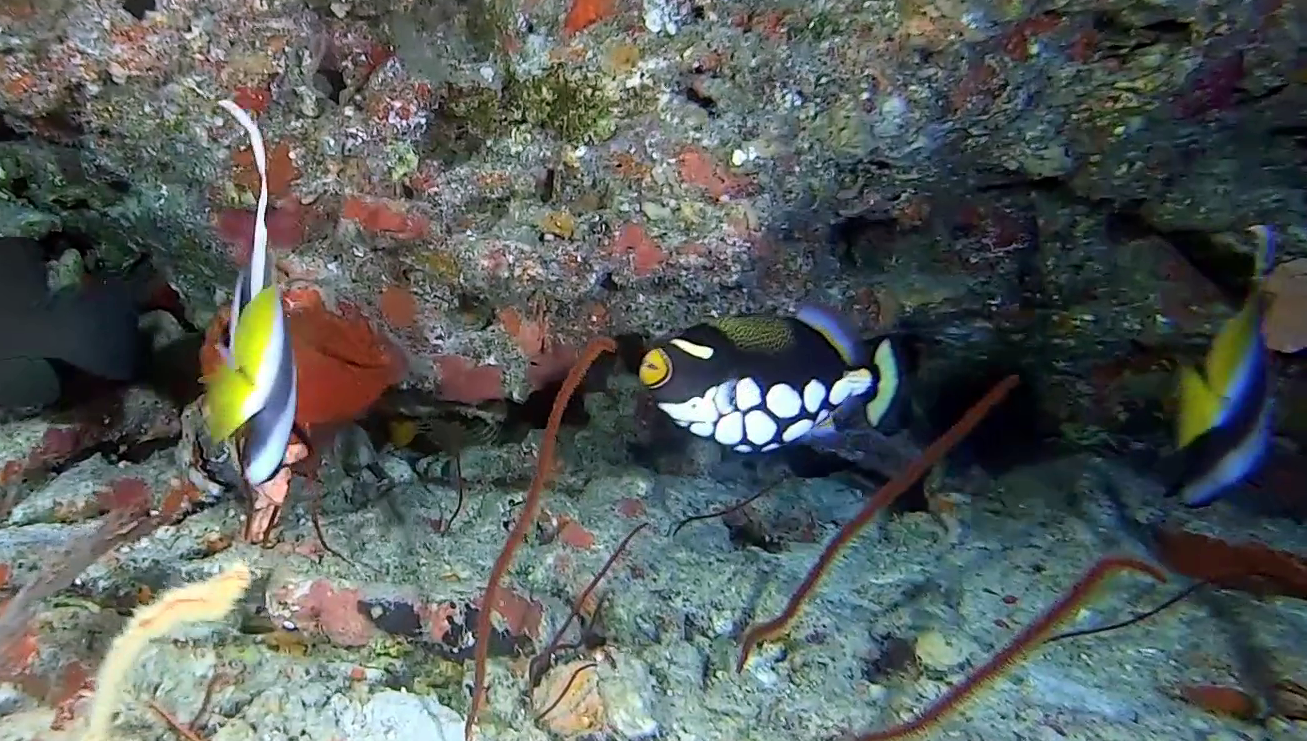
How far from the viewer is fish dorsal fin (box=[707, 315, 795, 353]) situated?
2.87 meters

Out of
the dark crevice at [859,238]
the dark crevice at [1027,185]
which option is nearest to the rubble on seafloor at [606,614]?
the dark crevice at [859,238]

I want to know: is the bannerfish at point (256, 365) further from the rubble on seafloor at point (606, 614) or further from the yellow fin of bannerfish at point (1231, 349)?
the yellow fin of bannerfish at point (1231, 349)

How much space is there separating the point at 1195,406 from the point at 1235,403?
9 centimetres

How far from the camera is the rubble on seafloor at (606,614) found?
6.38ft

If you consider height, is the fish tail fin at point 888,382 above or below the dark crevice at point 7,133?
below

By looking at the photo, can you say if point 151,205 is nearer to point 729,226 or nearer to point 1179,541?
point 729,226

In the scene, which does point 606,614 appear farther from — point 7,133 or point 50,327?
point 7,133

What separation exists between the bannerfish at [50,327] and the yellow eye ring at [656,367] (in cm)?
183

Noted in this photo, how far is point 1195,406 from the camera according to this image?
230 centimetres

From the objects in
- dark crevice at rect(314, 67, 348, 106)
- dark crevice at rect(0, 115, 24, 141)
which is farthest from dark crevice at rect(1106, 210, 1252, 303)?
dark crevice at rect(0, 115, 24, 141)

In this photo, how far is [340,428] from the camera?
3.17m

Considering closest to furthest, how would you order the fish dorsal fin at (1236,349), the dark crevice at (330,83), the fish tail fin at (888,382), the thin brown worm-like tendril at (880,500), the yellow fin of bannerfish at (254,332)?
the yellow fin of bannerfish at (254,332) < the thin brown worm-like tendril at (880,500) < the fish dorsal fin at (1236,349) < the dark crevice at (330,83) < the fish tail fin at (888,382)

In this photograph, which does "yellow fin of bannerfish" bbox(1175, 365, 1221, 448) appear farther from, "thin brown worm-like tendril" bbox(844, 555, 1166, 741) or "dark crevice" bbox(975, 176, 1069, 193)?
"dark crevice" bbox(975, 176, 1069, 193)

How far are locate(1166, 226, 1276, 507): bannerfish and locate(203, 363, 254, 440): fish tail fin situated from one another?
229cm
